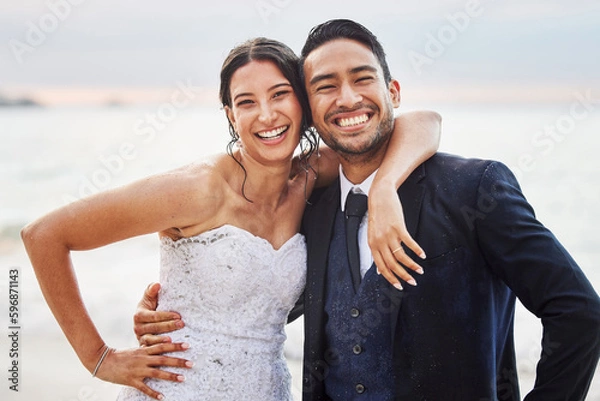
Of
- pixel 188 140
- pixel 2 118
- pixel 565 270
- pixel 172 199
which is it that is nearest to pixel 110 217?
pixel 172 199

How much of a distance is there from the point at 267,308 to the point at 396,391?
2.24 feet

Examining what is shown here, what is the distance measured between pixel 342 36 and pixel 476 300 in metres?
1.28

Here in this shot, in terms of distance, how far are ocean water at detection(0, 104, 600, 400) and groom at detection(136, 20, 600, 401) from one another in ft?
11.7

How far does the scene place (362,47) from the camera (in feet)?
9.90

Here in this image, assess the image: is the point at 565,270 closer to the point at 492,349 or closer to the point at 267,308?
the point at 492,349

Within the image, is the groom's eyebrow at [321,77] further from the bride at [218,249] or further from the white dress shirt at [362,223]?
the white dress shirt at [362,223]

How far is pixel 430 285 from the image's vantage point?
262 centimetres

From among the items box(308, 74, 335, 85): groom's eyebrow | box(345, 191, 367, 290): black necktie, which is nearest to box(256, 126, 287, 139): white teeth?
box(308, 74, 335, 85): groom's eyebrow

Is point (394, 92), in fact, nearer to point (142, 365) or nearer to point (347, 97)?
point (347, 97)

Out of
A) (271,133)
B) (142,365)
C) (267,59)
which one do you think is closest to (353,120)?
(271,133)

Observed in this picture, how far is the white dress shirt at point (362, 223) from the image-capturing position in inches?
112

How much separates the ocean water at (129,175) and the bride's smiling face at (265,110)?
3.37 meters

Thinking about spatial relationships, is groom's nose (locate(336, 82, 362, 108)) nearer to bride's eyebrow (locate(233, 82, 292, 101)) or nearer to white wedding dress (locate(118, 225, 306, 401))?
bride's eyebrow (locate(233, 82, 292, 101))

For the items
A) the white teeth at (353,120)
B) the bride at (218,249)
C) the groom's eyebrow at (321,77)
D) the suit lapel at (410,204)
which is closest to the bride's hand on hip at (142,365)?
the bride at (218,249)
